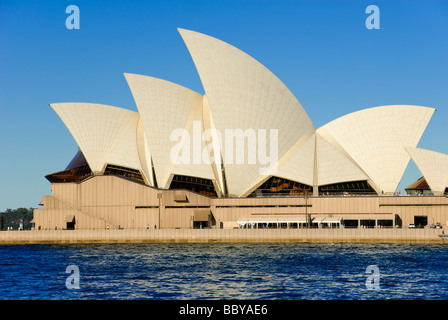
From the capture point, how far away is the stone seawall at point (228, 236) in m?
52.4

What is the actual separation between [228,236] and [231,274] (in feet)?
81.3

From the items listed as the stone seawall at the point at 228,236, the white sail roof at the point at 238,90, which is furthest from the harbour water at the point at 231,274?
the white sail roof at the point at 238,90

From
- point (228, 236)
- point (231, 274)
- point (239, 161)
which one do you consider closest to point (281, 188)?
point (239, 161)

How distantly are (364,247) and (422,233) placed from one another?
8.41 meters

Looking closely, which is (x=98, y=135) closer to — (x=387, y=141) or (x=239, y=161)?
(x=239, y=161)

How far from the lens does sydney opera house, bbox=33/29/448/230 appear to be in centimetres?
5806

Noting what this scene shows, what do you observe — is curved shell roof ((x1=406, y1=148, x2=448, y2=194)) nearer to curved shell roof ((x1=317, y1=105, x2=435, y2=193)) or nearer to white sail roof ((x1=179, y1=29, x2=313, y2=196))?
curved shell roof ((x1=317, y1=105, x2=435, y2=193))

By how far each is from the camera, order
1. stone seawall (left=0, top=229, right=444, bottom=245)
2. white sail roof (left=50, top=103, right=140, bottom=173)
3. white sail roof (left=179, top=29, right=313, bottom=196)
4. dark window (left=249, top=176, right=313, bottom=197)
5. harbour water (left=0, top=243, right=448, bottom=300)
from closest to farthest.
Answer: harbour water (left=0, top=243, right=448, bottom=300)
stone seawall (left=0, top=229, right=444, bottom=245)
white sail roof (left=179, top=29, right=313, bottom=196)
dark window (left=249, top=176, right=313, bottom=197)
white sail roof (left=50, top=103, right=140, bottom=173)

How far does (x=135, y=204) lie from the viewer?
6009cm

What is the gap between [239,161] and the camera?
60.0m

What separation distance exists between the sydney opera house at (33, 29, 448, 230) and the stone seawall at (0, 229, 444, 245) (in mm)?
2814

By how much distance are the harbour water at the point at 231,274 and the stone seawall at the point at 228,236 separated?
622cm

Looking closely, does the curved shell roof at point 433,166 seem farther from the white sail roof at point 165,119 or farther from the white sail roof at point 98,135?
the white sail roof at point 98,135

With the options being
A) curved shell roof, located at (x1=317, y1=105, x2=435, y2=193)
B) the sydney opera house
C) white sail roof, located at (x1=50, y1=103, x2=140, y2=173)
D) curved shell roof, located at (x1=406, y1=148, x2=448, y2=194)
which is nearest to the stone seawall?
the sydney opera house
